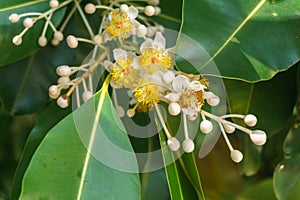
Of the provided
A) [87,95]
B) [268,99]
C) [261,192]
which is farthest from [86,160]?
[261,192]

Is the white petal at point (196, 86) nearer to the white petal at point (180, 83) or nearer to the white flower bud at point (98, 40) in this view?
the white petal at point (180, 83)

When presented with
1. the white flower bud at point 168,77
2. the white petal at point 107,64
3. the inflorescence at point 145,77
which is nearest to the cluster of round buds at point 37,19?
the inflorescence at point 145,77

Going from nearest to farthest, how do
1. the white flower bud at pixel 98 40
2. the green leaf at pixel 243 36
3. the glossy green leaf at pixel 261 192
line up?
the green leaf at pixel 243 36 → the white flower bud at pixel 98 40 → the glossy green leaf at pixel 261 192

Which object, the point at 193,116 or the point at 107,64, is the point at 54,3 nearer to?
the point at 107,64

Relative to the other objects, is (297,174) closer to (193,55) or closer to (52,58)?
(193,55)

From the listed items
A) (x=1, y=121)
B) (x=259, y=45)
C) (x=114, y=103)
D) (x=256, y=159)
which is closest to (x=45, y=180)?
(x=114, y=103)

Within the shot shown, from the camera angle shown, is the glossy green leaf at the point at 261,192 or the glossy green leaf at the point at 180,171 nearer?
the glossy green leaf at the point at 180,171
